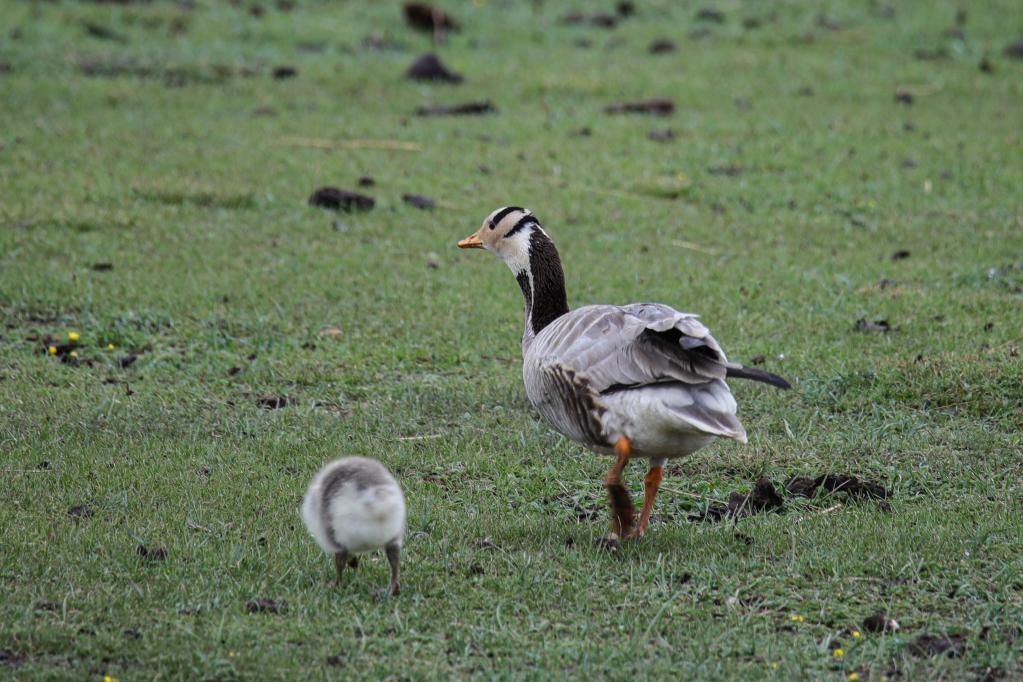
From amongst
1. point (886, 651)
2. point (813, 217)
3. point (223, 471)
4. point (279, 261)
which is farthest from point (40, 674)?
point (813, 217)

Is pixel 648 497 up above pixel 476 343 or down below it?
above

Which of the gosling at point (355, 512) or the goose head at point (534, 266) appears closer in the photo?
the gosling at point (355, 512)

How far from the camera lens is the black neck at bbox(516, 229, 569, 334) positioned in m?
6.86

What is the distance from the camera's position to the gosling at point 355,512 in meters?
5.09

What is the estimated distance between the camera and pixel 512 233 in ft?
23.2

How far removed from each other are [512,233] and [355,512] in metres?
2.47

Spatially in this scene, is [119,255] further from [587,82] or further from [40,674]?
[587,82]

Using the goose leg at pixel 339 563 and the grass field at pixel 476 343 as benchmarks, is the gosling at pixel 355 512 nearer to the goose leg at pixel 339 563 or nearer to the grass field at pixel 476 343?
the goose leg at pixel 339 563

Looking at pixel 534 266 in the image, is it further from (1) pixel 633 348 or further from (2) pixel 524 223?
(1) pixel 633 348

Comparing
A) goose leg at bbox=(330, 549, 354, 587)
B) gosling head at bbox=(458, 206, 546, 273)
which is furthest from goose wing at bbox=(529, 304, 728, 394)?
goose leg at bbox=(330, 549, 354, 587)

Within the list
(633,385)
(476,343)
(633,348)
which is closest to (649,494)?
(633,385)

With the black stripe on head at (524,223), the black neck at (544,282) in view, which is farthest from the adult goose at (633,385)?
the black stripe on head at (524,223)

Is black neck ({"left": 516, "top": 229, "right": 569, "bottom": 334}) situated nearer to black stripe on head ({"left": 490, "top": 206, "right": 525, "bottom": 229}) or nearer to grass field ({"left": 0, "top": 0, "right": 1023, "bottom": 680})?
black stripe on head ({"left": 490, "top": 206, "right": 525, "bottom": 229})

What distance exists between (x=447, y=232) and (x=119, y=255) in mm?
2957
